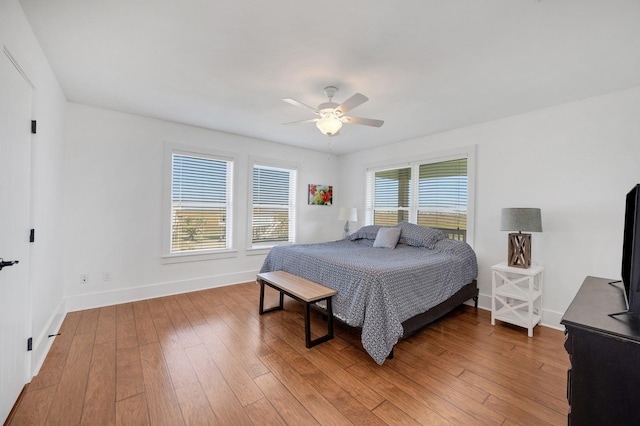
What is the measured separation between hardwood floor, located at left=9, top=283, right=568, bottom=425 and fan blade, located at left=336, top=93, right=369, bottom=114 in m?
2.15

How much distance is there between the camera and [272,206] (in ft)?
16.2

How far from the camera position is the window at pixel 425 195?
12.7 ft

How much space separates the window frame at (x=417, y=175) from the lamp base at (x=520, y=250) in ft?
2.30

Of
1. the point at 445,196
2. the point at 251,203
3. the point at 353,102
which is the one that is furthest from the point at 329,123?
the point at 251,203

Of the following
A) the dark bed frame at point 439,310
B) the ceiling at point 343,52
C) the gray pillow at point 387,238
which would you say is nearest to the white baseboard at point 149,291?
the gray pillow at point 387,238

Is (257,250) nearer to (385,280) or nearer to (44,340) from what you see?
(44,340)

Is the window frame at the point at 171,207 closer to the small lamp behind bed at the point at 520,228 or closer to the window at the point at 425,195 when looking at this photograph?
the window at the point at 425,195

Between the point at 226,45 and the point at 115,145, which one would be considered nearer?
the point at 226,45

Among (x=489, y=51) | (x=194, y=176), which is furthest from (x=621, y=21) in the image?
(x=194, y=176)

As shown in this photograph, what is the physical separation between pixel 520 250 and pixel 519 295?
1.58 feet

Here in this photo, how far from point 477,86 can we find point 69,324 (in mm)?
4783

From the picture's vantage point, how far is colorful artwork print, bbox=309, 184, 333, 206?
17.8ft

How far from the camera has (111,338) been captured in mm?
2562

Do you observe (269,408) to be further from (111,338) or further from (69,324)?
(69,324)
